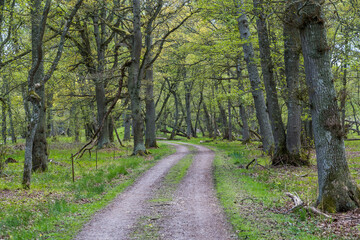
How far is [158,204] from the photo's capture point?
8.73 meters

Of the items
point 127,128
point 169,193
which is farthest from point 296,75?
point 127,128

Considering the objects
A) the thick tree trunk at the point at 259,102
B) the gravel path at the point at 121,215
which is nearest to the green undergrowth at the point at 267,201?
the gravel path at the point at 121,215

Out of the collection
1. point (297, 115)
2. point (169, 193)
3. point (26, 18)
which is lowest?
point (169, 193)

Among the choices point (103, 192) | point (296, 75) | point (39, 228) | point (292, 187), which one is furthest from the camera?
point (296, 75)

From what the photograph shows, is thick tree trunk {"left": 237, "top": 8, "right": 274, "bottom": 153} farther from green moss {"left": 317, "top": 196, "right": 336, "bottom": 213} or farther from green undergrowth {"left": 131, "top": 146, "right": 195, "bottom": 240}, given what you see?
green moss {"left": 317, "top": 196, "right": 336, "bottom": 213}

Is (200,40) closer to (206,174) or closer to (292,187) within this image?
(206,174)

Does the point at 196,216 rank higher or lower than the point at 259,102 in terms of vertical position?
lower

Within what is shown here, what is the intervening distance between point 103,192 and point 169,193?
7.94 feet

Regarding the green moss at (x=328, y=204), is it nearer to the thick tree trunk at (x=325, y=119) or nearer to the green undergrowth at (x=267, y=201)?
the thick tree trunk at (x=325, y=119)

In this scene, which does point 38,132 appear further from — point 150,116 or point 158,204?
point 150,116

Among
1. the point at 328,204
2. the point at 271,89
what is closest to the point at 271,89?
the point at 271,89

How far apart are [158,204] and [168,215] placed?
1.16 meters

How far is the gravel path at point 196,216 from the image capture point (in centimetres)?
622

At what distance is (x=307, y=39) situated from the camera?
288 inches
